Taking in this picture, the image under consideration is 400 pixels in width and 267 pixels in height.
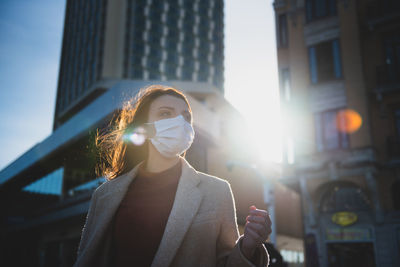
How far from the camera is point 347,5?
16.5 metres

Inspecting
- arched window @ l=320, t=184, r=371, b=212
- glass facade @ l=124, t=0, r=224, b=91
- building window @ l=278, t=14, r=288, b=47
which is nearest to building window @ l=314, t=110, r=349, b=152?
arched window @ l=320, t=184, r=371, b=212

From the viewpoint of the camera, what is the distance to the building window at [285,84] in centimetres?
1822

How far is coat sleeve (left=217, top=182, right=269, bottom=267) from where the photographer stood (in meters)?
1.87

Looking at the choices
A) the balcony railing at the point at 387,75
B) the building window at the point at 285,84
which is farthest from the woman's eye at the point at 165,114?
the building window at the point at 285,84

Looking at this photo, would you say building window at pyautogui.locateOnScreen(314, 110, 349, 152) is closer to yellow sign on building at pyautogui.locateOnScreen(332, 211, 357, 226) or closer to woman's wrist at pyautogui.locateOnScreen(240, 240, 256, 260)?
yellow sign on building at pyautogui.locateOnScreen(332, 211, 357, 226)

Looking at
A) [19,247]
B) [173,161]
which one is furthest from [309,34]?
[19,247]

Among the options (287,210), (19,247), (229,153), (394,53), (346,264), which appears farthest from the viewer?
(287,210)

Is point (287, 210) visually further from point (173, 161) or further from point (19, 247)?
point (173, 161)

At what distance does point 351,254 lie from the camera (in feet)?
45.5

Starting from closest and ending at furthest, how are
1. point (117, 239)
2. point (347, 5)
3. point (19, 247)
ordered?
point (117, 239) → point (347, 5) → point (19, 247)

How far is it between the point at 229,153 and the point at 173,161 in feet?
76.2

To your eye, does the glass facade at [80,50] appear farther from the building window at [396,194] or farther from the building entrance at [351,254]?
the building window at [396,194]

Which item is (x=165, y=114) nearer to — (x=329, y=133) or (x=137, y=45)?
(x=329, y=133)

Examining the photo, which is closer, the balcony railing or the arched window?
the arched window
